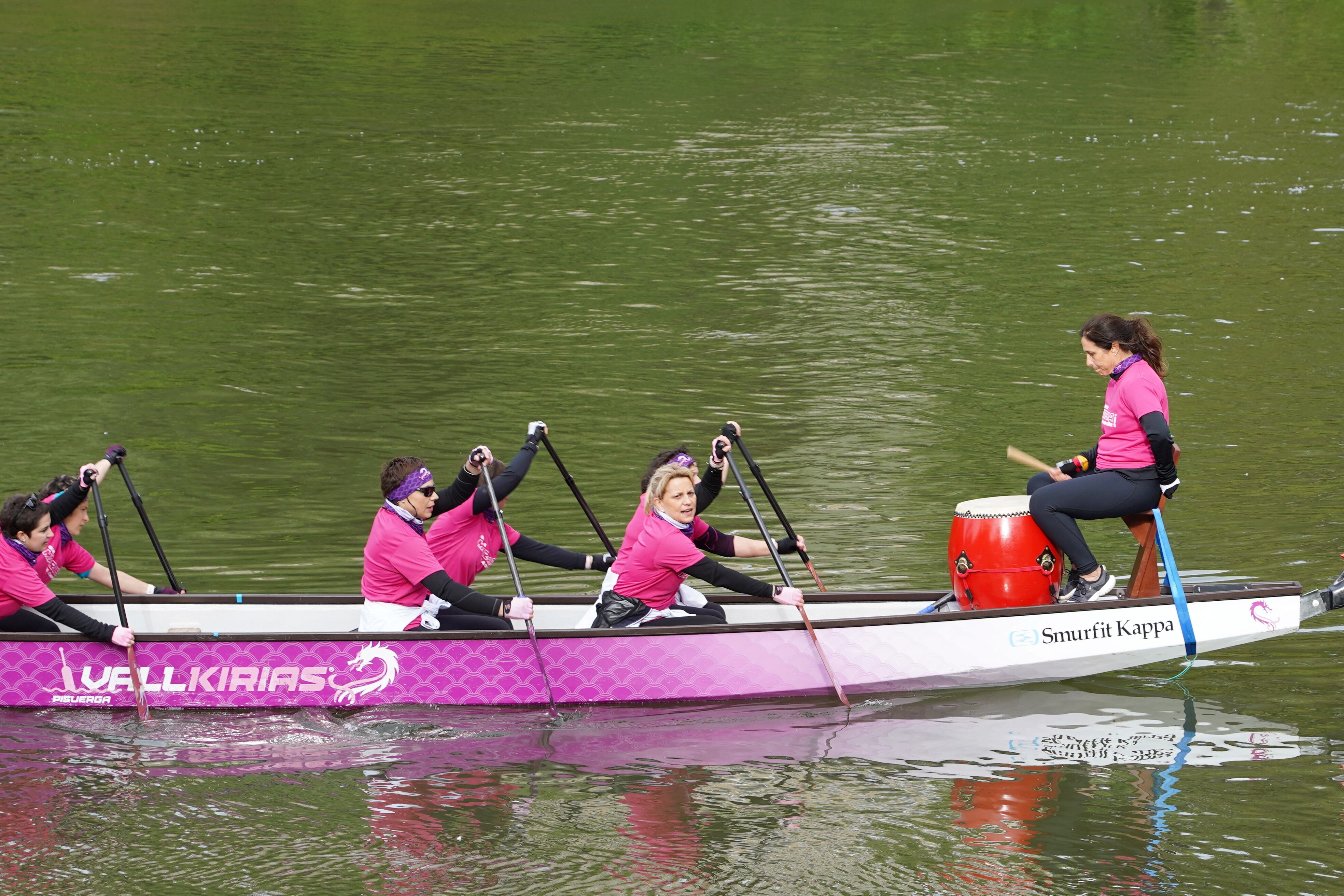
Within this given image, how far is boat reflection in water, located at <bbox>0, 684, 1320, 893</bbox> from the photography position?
8.13 m

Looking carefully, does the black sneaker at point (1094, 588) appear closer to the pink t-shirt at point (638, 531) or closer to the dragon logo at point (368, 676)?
the pink t-shirt at point (638, 531)

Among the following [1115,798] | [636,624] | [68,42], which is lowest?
[1115,798]

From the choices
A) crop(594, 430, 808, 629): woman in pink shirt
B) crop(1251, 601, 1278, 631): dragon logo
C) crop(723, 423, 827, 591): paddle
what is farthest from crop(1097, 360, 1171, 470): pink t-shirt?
crop(594, 430, 808, 629): woman in pink shirt

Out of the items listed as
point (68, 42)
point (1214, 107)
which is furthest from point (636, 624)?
point (68, 42)

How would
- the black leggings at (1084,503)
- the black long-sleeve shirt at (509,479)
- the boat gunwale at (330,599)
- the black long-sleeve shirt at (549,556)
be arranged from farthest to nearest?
the black long-sleeve shirt at (549,556) → the boat gunwale at (330,599) → the black long-sleeve shirt at (509,479) → the black leggings at (1084,503)

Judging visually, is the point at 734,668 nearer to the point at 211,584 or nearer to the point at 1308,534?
the point at 211,584

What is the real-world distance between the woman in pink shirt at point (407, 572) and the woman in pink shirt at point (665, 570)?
0.73m

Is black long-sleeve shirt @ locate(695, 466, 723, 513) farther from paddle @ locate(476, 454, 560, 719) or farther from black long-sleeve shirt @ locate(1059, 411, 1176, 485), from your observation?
black long-sleeve shirt @ locate(1059, 411, 1176, 485)

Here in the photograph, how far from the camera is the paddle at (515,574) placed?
9898 mm

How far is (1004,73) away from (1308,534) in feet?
104

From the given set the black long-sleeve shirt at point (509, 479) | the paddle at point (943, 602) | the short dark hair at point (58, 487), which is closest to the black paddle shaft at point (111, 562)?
the short dark hair at point (58, 487)

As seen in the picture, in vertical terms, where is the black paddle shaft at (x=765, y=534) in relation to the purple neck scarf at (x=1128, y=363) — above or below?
below

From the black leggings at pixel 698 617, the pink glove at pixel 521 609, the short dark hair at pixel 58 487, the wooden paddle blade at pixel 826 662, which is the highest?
the short dark hair at pixel 58 487

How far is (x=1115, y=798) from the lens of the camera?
8.74m
